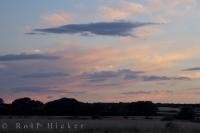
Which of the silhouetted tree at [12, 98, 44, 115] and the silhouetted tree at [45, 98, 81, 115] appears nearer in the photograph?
the silhouetted tree at [12, 98, 44, 115]

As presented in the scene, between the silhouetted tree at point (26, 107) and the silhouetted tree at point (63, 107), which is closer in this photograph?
the silhouetted tree at point (26, 107)

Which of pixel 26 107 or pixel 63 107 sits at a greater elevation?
pixel 26 107

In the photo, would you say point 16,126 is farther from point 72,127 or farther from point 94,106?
point 94,106

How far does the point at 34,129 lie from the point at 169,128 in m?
9.85

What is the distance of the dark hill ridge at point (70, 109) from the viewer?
3100 inches

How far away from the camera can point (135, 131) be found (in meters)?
43.1

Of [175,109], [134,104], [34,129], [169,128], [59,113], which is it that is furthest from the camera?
[175,109]

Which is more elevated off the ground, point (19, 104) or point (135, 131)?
point (19, 104)

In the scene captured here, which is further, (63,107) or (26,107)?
(26,107)

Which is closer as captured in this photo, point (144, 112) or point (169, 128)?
point (169, 128)

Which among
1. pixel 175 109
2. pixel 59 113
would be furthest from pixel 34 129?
pixel 175 109

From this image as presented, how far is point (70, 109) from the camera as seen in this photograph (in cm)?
7869

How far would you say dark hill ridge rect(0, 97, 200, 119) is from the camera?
78.8 meters

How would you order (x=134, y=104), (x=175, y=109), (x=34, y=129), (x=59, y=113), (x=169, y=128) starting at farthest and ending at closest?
(x=175, y=109), (x=134, y=104), (x=59, y=113), (x=169, y=128), (x=34, y=129)
